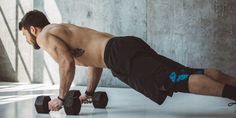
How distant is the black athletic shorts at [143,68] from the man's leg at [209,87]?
0.07 meters

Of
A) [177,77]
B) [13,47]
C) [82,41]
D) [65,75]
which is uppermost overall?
[82,41]

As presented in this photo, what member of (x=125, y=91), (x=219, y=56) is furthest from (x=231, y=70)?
(x=125, y=91)

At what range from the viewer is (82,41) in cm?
370

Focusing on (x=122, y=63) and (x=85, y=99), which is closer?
(x=122, y=63)

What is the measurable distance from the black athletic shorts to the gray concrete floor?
1.33ft

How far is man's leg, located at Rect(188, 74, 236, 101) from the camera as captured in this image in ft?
9.68

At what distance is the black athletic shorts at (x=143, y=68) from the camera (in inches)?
123

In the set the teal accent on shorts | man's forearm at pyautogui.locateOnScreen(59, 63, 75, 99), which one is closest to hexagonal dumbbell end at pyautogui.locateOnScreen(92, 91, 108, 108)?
man's forearm at pyautogui.locateOnScreen(59, 63, 75, 99)

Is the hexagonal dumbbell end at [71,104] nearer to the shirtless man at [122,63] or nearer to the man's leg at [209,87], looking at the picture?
the shirtless man at [122,63]

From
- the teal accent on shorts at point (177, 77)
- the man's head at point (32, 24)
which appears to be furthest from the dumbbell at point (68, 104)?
the teal accent on shorts at point (177, 77)

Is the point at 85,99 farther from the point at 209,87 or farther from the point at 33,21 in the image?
the point at 209,87

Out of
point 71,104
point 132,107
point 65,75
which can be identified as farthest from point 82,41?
point 132,107

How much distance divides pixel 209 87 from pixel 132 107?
125cm

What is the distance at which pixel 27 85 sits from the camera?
254 inches
